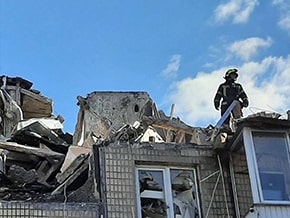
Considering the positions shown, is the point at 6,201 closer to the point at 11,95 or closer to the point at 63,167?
the point at 63,167

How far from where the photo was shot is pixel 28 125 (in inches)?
690

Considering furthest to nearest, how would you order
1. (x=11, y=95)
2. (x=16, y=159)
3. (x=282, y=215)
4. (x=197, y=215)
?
(x=11, y=95)
(x=16, y=159)
(x=197, y=215)
(x=282, y=215)

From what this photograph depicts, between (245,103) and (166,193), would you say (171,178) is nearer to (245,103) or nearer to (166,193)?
(166,193)

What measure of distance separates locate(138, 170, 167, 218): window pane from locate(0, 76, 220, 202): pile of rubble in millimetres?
812

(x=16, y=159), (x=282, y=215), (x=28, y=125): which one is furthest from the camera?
(x=28, y=125)

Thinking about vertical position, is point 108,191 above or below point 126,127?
below

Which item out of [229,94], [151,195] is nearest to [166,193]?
[151,195]

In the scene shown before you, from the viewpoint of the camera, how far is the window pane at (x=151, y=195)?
40.0 ft

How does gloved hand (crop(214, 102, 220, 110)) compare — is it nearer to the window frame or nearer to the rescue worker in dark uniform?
the rescue worker in dark uniform

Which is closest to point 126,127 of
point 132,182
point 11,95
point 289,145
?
point 132,182

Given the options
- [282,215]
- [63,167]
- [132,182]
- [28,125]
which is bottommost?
[282,215]

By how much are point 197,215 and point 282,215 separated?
158 centimetres

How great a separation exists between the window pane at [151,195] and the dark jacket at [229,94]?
3.34 m

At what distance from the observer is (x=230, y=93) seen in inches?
610
